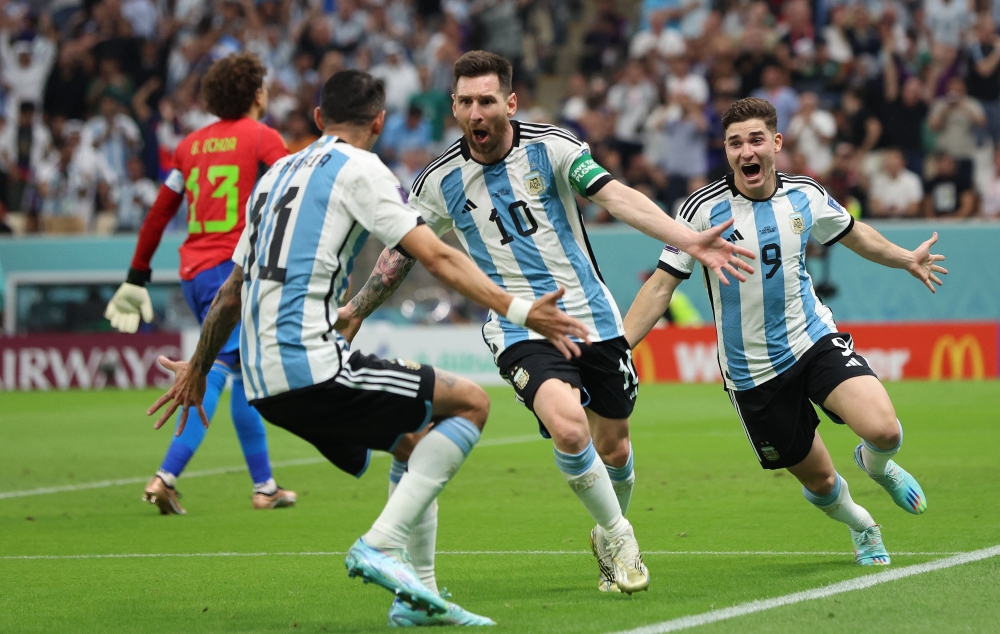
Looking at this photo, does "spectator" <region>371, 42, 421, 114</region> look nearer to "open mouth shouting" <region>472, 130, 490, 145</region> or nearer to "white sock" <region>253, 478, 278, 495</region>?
"white sock" <region>253, 478, 278, 495</region>

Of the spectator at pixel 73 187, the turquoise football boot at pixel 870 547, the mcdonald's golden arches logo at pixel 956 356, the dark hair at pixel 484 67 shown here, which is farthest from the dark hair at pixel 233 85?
the spectator at pixel 73 187

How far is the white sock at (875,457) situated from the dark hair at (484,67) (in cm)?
222

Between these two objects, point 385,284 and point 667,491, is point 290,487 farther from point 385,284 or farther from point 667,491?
point 385,284

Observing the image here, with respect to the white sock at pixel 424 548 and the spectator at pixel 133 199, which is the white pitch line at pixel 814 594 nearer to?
the white sock at pixel 424 548

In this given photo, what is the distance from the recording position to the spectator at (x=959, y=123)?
1853 cm

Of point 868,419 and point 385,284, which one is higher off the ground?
point 385,284

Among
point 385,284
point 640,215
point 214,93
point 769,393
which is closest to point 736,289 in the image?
point 769,393

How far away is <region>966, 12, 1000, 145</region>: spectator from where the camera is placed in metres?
18.8

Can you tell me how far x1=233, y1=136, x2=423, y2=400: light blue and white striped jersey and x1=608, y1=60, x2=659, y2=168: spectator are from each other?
49.5ft

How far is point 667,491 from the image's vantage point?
9031mm

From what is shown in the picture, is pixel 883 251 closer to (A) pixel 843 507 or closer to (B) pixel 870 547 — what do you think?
(A) pixel 843 507

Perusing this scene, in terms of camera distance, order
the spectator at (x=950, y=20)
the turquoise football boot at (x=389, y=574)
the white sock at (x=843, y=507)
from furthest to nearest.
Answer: the spectator at (x=950, y=20) < the white sock at (x=843, y=507) < the turquoise football boot at (x=389, y=574)

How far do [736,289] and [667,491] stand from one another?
286 cm

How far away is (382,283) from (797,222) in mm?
1952
